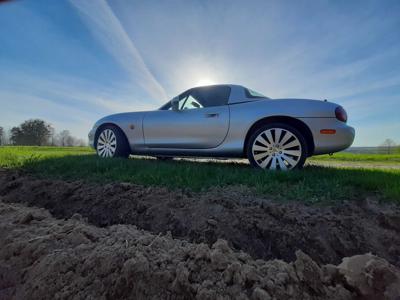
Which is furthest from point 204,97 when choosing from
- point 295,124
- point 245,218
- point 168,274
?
point 168,274

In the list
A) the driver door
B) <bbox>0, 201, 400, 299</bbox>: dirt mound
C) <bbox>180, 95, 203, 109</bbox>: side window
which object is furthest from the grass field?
<bbox>180, 95, 203, 109</bbox>: side window

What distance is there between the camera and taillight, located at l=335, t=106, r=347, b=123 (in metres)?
3.56

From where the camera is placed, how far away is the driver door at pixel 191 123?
13.3 ft

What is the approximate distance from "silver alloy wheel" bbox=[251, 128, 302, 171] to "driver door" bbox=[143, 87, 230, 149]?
2.13ft

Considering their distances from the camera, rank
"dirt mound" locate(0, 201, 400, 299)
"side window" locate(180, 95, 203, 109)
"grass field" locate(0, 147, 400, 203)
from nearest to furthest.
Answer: "dirt mound" locate(0, 201, 400, 299) → "grass field" locate(0, 147, 400, 203) → "side window" locate(180, 95, 203, 109)

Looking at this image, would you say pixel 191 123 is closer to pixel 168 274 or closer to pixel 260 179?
pixel 260 179

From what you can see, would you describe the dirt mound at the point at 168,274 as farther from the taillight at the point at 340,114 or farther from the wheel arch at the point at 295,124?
the taillight at the point at 340,114

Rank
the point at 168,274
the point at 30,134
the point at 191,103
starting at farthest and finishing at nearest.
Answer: the point at 30,134
the point at 191,103
the point at 168,274

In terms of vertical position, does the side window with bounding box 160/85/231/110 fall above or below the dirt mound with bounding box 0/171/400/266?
above

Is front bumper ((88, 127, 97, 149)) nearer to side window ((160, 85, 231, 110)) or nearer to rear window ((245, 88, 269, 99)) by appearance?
side window ((160, 85, 231, 110))

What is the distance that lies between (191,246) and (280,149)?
7.91 feet

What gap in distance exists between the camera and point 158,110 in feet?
15.7

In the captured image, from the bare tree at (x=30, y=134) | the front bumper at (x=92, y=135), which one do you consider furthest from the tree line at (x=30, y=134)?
the front bumper at (x=92, y=135)

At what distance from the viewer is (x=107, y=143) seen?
5.00m
